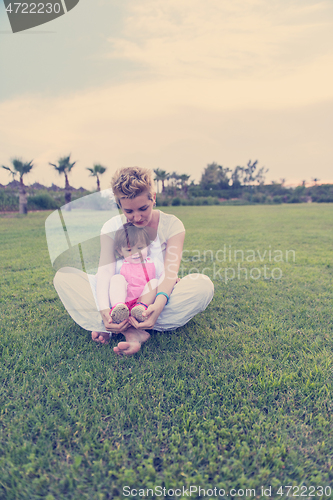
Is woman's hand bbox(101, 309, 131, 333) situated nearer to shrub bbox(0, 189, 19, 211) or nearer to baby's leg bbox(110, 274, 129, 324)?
baby's leg bbox(110, 274, 129, 324)

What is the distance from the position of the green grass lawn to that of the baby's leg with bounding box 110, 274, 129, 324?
0.31 metres

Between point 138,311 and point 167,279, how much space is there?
0.39 m

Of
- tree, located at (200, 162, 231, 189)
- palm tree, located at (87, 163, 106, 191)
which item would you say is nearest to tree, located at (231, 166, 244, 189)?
tree, located at (200, 162, 231, 189)

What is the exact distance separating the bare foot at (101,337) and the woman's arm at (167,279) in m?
0.34

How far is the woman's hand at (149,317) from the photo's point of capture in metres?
1.97

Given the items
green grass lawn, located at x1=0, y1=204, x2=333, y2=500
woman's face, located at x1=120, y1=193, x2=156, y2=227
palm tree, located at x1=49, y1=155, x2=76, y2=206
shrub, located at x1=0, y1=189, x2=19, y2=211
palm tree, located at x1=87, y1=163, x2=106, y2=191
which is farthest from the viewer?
palm tree, located at x1=87, y1=163, x2=106, y2=191

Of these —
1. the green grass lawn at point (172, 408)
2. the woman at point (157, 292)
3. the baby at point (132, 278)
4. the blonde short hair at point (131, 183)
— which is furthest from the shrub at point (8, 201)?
the blonde short hair at point (131, 183)

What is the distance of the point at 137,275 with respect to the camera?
227 cm

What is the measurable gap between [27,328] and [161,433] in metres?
1.68

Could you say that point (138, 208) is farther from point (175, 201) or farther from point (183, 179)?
point (183, 179)

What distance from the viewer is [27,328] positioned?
2.50 metres

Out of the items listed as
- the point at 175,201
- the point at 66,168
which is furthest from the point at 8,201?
the point at 175,201

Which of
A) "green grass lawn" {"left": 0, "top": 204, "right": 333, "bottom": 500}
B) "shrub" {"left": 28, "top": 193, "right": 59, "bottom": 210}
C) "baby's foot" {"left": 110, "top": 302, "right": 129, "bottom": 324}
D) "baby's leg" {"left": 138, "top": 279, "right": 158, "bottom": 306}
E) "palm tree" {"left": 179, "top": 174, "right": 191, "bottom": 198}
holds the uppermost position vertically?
"palm tree" {"left": 179, "top": 174, "right": 191, "bottom": 198}

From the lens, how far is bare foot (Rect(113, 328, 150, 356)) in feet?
6.39
